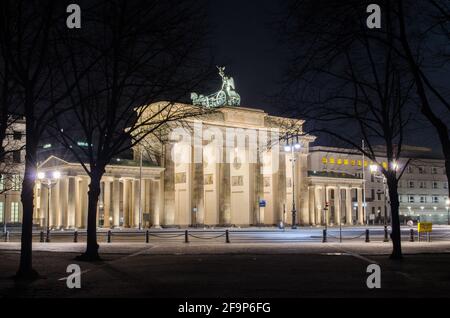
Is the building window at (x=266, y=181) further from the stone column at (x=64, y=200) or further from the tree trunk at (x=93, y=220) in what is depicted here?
the tree trunk at (x=93, y=220)

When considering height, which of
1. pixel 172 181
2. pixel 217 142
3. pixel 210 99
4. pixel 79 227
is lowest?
pixel 79 227

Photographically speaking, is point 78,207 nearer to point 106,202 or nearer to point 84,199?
point 84,199

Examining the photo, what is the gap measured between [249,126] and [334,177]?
26.5 metres

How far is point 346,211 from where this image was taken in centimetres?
12794

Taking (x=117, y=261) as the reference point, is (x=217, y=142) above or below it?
above

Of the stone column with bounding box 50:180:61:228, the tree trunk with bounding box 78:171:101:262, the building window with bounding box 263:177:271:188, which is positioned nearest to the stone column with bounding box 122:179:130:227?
the stone column with bounding box 50:180:61:228

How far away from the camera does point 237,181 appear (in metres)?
110

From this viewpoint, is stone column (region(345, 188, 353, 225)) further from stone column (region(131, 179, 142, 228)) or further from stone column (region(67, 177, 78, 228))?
stone column (region(67, 177, 78, 228))

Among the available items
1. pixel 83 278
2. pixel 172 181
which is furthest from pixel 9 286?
pixel 172 181

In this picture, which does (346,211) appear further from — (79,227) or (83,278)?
(83,278)

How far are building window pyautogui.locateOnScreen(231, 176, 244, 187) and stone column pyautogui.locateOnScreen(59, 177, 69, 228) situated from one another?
31525mm

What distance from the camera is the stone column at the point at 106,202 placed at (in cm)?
9656

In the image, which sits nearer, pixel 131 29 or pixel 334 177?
pixel 131 29

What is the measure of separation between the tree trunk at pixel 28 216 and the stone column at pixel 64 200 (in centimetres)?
6976
